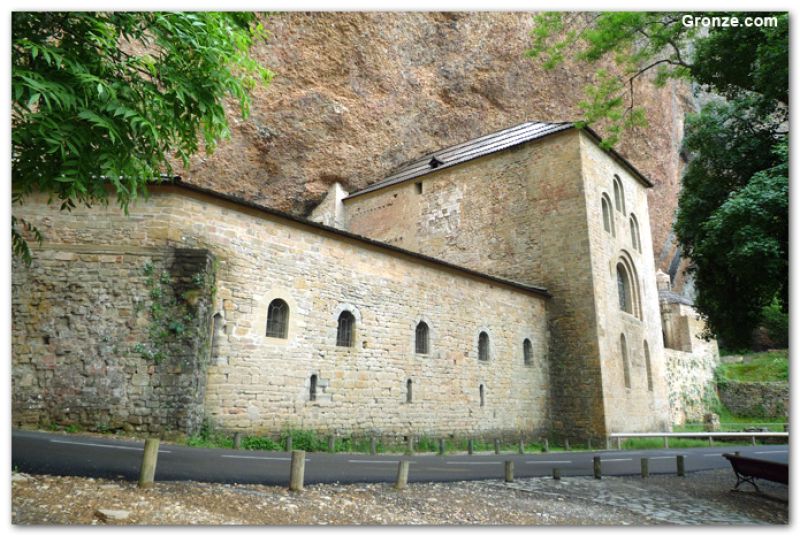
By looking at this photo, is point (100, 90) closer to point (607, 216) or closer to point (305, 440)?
point (305, 440)

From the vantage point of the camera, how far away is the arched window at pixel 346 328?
12.3m

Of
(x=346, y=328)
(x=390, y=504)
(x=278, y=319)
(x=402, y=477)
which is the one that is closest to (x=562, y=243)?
(x=346, y=328)

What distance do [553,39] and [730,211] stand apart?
22.3 metres

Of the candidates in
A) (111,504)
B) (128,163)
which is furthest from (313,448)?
(128,163)

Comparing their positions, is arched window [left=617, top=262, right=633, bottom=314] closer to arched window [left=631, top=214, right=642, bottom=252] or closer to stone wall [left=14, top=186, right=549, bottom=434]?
arched window [left=631, top=214, right=642, bottom=252]

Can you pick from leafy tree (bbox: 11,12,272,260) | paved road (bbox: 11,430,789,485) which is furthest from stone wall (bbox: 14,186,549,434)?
leafy tree (bbox: 11,12,272,260)

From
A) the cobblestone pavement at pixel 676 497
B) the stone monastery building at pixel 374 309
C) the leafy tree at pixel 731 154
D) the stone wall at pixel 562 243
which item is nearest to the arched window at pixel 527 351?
the stone monastery building at pixel 374 309

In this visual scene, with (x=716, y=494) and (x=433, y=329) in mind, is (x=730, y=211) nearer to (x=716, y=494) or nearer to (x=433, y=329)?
(x=716, y=494)

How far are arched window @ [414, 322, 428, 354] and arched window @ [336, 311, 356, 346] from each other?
2.14 metres

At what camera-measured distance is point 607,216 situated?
19.5 metres

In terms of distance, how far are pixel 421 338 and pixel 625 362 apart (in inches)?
330

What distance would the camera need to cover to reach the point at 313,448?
1080cm

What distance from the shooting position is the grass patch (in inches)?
1190

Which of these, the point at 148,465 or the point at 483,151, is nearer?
the point at 148,465
